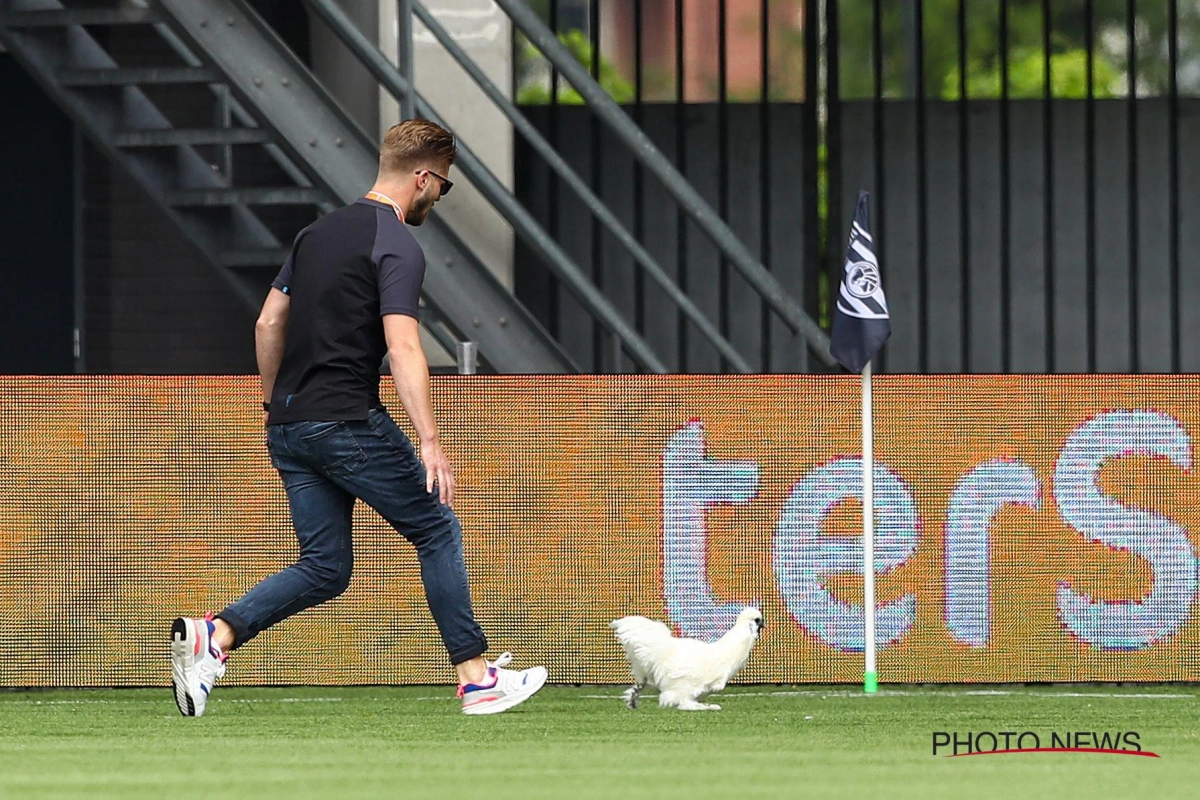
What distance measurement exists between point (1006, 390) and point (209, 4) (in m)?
4.45

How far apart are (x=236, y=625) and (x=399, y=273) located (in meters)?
1.19

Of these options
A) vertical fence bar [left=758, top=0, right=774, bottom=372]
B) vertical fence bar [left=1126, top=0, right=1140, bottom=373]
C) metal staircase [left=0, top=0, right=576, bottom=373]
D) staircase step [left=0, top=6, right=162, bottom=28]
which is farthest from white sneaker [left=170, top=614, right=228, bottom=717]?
vertical fence bar [left=1126, top=0, right=1140, bottom=373]

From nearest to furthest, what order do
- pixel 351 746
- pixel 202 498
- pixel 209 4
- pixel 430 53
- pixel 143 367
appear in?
pixel 351 746
pixel 202 498
pixel 209 4
pixel 430 53
pixel 143 367

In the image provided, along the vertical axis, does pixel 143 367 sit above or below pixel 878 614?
above

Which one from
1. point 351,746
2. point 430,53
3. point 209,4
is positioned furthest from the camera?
point 430,53

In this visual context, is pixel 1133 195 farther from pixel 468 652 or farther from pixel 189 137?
pixel 468 652

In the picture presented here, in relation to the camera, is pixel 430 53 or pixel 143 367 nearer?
pixel 430 53

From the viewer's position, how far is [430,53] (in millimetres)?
12383

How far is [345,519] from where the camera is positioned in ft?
21.6

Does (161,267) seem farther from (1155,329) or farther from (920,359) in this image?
(1155,329)

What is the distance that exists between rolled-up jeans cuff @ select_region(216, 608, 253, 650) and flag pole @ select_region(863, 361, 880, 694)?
2400 millimetres

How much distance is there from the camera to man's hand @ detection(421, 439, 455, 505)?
6.16m

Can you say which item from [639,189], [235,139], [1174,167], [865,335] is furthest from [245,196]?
[1174,167]

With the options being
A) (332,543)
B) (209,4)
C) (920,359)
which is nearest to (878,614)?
(332,543)
